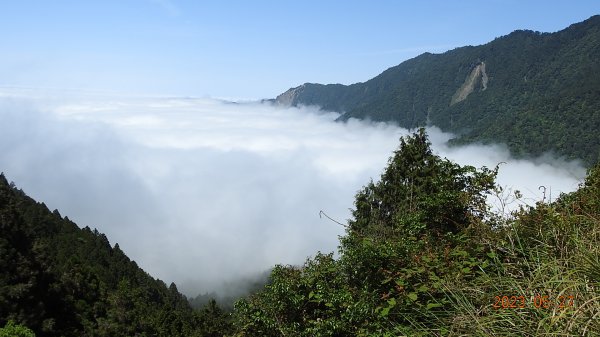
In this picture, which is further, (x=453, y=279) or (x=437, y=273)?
(x=437, y=273)

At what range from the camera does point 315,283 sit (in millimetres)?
9188

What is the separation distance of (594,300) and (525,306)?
1.32ft

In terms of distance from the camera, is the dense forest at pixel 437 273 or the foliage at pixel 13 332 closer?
the dense forest at pixel 437 273

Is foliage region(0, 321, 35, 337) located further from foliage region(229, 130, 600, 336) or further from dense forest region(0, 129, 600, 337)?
foliage region(229, 130, 600, 336)
